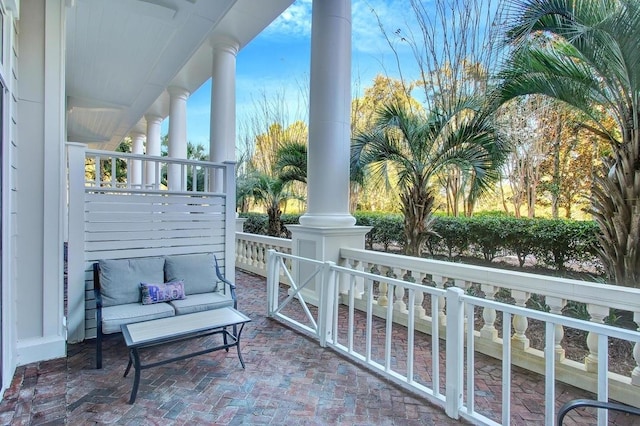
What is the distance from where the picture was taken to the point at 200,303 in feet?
11.3

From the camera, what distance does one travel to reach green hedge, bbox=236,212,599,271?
4965 mm

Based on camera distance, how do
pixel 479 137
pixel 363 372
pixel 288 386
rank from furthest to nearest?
pixel 479 137
pixel 363 372
pixel 288 386

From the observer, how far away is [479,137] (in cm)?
429

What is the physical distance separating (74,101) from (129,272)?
598cm

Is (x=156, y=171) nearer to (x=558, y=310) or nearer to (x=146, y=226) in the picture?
(x=146, y=226)

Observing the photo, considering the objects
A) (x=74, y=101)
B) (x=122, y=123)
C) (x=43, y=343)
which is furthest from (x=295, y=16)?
(x=43, y=343)

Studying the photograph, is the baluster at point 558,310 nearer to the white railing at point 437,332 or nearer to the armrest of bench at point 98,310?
the white railing at point 437,332

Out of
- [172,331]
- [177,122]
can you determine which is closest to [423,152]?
[172,331]

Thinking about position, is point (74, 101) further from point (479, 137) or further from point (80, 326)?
point (479, 137)

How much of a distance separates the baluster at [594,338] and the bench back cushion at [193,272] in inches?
137

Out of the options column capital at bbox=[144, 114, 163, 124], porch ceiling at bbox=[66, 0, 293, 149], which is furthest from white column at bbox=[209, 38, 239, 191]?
column capital at bbox=[144, 114, 163, 124]

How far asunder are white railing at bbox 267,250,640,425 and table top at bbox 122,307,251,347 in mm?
908

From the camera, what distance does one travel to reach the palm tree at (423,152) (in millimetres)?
4309

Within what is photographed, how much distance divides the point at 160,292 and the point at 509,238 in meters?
5.34
